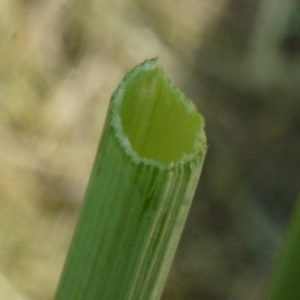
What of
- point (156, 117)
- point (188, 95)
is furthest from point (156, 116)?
point (188, 95)

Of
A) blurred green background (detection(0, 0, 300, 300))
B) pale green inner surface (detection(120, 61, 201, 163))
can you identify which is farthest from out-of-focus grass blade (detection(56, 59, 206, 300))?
blurred green background (detection(0, 0, 300, 300))

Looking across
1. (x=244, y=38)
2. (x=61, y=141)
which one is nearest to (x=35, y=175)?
(x=61, y=141)

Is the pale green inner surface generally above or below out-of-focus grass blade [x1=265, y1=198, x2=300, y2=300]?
above

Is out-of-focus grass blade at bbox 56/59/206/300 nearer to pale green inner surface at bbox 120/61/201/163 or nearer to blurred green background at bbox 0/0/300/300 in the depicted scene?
pale green inner surface at bbox 120/61/201/163

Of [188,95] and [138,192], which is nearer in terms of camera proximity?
[138,192]

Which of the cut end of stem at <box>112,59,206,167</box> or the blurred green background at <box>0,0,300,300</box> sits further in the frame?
the blurred green background at <box>0,0,300,300</box>

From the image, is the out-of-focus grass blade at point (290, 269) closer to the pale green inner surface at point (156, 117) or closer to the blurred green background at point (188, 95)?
the pale green inner surface at point (156, 117)

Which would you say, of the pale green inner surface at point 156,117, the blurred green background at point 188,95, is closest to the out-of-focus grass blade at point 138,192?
the pale green inner surface at point 156,117

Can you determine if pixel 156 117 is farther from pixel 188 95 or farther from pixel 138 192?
pixel 188 95
